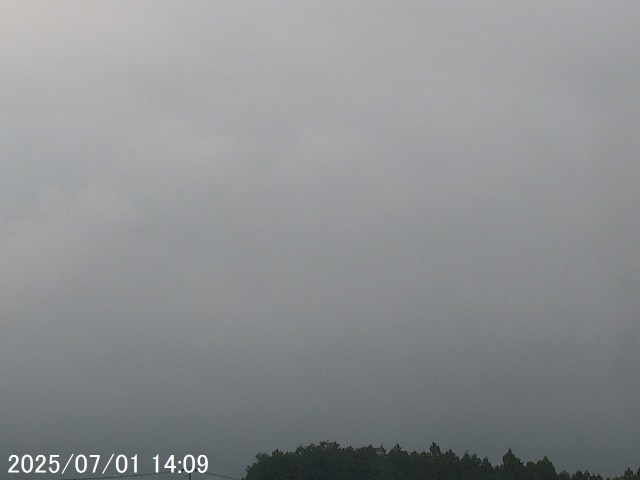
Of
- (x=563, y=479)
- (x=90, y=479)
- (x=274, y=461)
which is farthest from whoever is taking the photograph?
(x=274, y=461)

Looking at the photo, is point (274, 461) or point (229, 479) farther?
point (274, 461)

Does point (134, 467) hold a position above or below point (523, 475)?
above

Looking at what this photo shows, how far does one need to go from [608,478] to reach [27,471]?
53.4 metres

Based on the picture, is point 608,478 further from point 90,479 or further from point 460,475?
point 90,479

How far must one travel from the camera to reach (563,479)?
2891 inches

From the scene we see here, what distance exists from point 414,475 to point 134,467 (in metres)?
26.5

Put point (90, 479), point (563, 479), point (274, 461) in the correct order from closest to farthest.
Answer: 1. point (90, 479)
2. point (563, 479)
3. point (274, 461)

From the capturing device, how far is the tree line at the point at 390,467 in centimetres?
7362

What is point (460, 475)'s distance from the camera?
74750mm

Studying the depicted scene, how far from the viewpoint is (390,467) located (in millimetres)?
77875

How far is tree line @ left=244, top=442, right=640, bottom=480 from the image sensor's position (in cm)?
7362

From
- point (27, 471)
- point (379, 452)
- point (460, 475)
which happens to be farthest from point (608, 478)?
point (27, 471)

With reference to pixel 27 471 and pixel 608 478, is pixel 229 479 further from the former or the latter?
pixel 608 478

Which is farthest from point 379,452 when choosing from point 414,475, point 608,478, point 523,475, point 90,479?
point 90,479
